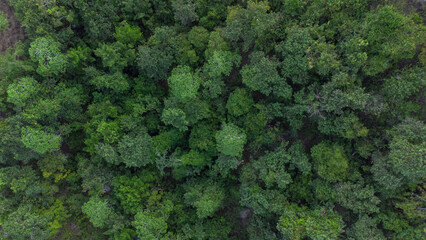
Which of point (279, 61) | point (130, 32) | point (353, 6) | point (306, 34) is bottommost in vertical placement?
point (130, 32)

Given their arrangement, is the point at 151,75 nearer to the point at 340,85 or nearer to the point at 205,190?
the point at 205,190

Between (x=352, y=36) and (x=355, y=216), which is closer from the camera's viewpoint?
(x=352, y=36)

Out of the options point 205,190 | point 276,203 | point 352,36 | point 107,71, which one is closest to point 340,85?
point 352,36

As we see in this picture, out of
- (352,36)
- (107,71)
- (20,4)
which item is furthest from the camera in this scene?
(107,71)

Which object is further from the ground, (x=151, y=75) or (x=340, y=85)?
(x=340, y=85)

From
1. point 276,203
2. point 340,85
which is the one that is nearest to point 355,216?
point 276,203

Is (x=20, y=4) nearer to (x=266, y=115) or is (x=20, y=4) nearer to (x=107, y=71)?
(x=107, y=71)

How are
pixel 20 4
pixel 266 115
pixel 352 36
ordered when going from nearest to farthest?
pixel 352 36 → pixel 20 4 → pixel 266 115
